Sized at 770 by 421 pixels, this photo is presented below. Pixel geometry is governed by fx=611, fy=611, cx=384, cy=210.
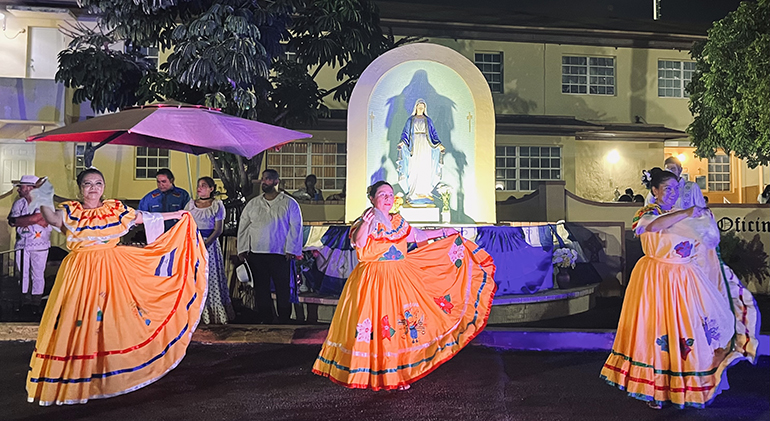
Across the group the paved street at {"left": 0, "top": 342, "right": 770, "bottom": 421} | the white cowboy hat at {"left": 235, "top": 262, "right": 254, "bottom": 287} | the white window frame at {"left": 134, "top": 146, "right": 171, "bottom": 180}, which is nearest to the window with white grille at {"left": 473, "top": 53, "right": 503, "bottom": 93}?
the white window frame at {"left": 134, "top": 146, "right": 171, "bottom": 180}

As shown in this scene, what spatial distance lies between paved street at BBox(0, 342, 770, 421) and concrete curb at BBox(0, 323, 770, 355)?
0.46 meters

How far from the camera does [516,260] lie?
8664mm

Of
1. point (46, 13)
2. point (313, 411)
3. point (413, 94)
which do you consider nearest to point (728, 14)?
point (413, 94)

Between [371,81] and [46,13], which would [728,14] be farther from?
[46,13]

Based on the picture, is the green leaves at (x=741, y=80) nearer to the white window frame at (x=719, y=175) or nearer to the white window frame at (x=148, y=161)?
the white window frame at (x=719, y=175)

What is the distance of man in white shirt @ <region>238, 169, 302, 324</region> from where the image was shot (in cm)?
782

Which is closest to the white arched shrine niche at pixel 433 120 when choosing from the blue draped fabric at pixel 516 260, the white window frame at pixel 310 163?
the blue draped fabric at pixel 516 260

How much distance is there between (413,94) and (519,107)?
829cm

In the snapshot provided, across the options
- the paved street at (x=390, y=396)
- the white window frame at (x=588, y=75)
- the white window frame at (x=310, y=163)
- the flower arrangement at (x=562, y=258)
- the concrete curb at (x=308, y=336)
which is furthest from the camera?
the white window frame at (x=588, y=75)

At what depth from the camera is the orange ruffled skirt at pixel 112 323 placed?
4621 mm

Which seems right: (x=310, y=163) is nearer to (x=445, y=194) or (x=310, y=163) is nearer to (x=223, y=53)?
(x=445, y=194)

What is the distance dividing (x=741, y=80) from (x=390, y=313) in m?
10.2

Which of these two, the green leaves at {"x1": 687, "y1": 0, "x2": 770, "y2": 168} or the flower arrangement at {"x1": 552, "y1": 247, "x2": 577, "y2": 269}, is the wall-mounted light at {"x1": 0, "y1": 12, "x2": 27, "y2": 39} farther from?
the green leaves at {"x1": 687, "y1": 0, "x2": 770, "y2": 168}

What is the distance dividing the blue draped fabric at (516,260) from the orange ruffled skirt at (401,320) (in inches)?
117
